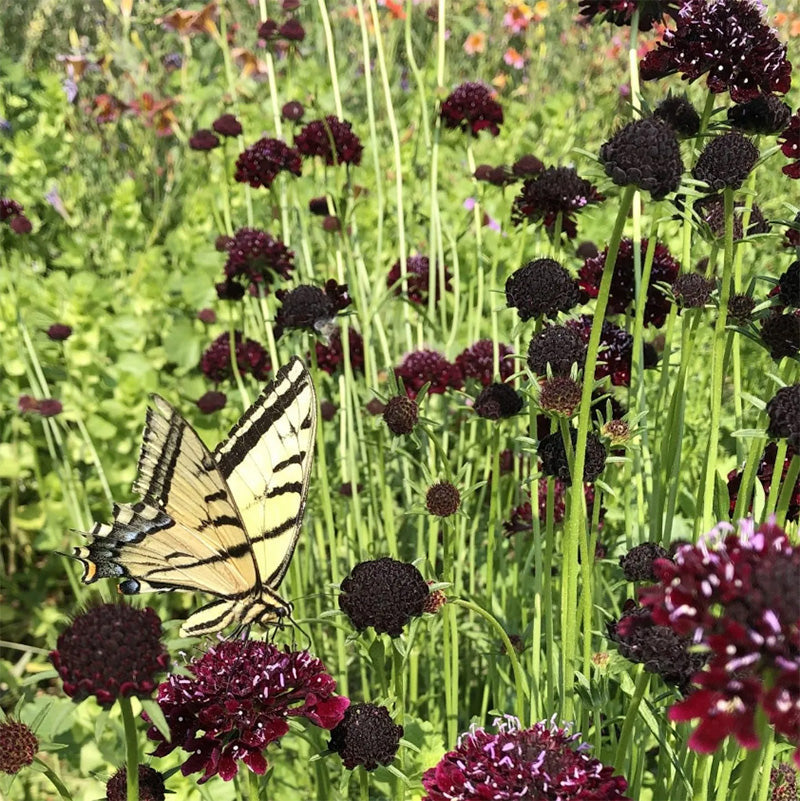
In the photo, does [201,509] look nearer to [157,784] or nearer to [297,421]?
[297,421]

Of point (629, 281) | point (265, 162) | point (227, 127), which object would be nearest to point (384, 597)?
point (629, 281)

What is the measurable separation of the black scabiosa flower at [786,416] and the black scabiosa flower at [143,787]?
0.96 metres

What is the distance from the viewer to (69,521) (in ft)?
9.69

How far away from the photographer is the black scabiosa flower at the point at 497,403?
177 centimetres

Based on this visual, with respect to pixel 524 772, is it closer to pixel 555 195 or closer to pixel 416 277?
pixel 555 195

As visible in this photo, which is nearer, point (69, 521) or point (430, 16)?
point (69, 521)

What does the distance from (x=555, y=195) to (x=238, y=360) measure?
111 cm

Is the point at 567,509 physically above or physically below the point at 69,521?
above

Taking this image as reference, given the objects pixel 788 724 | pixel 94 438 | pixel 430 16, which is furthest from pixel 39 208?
pixel 788 724

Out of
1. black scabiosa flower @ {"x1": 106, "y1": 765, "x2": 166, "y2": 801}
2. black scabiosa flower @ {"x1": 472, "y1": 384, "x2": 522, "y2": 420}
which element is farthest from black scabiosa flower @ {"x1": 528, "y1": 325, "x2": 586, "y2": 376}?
black scabiosa flower @ {"x1": 106, "y1": 765, "x2": 166, "y2": 801}

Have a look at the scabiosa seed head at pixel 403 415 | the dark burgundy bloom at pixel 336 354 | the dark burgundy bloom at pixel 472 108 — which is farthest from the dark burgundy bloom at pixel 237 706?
the dark burgundy bloom at pixel 472 108

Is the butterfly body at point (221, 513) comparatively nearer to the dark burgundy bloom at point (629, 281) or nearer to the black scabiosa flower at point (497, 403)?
the black scabiosa flower at point (497, 403)

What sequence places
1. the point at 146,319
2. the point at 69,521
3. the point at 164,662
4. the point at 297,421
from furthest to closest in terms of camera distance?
the point at 146,319 < the point at 69,521 < the point at 297,421 < the point at 164,662

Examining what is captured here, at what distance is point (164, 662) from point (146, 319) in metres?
2.69
